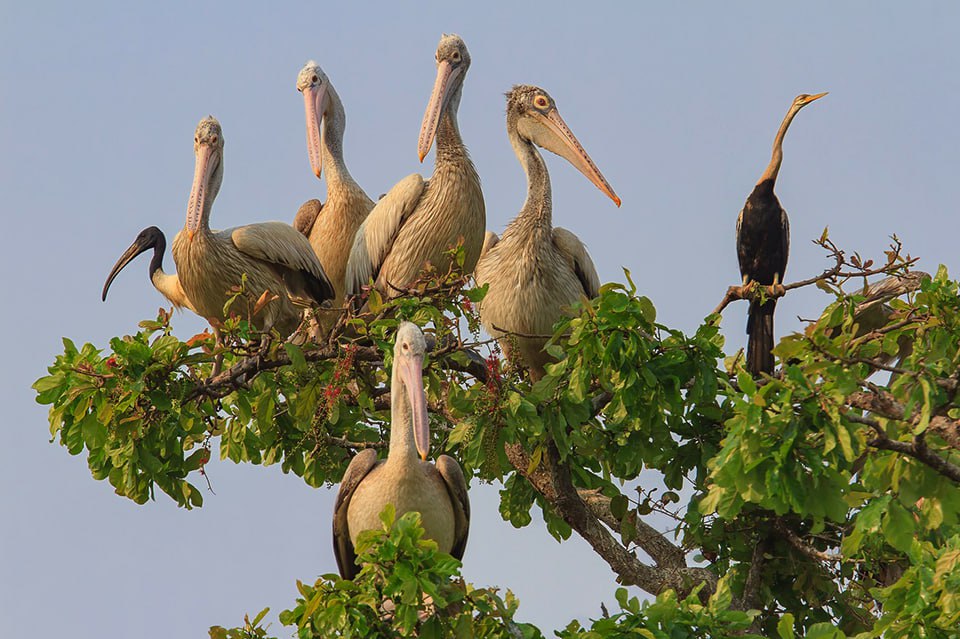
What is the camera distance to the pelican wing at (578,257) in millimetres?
8781

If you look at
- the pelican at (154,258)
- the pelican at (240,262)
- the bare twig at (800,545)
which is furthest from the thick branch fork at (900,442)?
the pelican at (154,258)

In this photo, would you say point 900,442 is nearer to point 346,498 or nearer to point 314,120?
point 346,498

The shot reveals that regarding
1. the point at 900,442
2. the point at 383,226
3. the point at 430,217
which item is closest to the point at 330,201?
the point at 383,226

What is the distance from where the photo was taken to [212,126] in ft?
32.7

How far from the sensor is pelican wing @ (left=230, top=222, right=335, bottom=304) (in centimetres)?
954

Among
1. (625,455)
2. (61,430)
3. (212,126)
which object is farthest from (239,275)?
(625,455)

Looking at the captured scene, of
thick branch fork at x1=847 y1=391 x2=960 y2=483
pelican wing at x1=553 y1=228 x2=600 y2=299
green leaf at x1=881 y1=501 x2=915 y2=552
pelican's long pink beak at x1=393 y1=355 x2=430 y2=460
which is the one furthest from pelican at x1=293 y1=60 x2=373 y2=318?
green leaf at x1=881 y1=501 x2=915 y2=552

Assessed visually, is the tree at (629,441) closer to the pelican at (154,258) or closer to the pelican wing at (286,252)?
the pelican wing at (286,252)

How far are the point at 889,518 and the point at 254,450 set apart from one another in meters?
3.67

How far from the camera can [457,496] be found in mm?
6809

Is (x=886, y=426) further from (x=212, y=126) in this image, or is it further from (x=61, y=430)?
(x=212, y=126)

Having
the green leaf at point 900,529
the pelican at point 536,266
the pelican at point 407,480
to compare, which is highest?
the pelican at point 536,266

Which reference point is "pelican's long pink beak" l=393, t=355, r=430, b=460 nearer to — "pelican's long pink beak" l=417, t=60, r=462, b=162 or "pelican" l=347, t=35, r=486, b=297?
"pelican" l=347, t=35, r=486, b=297

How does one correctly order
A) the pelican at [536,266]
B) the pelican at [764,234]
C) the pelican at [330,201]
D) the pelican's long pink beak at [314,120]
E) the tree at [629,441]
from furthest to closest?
the pelican at [764,234], the pelican at [330,201], the pelican's long pink beak at [314,120], the pelican at [536,266], the tree at [629,441]
